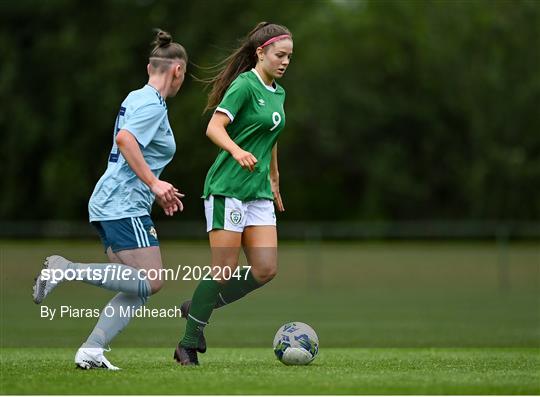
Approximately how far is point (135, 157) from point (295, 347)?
6.42 feet

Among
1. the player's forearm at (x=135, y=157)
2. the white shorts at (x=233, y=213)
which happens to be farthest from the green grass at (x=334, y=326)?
the player's forearm at (x=135, y=157)

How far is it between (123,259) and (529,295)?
59.7ft

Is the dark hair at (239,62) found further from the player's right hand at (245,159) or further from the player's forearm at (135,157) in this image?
the player's forearm at (135,157)

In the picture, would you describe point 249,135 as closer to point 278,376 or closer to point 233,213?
point 233,213

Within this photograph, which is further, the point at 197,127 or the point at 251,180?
the point at 197,127

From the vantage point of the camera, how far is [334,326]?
15.1 m

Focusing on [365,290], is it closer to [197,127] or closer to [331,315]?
[331,315]

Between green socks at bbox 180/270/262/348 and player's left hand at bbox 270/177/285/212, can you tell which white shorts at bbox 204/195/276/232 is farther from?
player's left hand at bbox 270/177/285/212

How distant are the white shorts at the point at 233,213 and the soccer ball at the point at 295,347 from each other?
2.85ft

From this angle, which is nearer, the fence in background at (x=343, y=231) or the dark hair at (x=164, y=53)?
the dark hair at (x=164, y=53)

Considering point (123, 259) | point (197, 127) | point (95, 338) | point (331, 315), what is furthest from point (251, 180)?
point (197, 127)

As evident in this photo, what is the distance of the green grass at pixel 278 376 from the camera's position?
6.19m

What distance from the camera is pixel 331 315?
57.5ft

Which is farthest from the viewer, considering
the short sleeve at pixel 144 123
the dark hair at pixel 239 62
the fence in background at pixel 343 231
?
the fence in background at pixel 343 231
